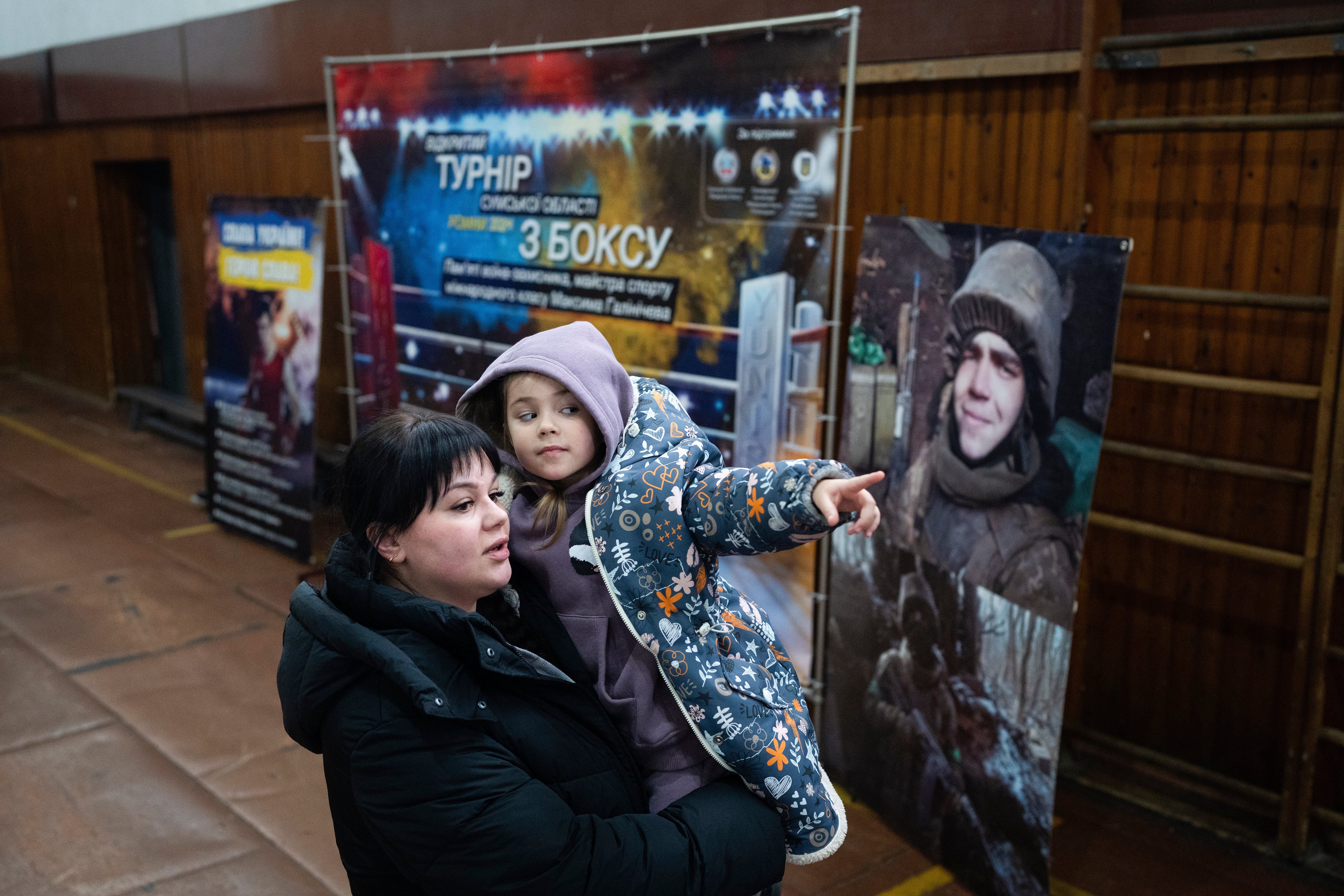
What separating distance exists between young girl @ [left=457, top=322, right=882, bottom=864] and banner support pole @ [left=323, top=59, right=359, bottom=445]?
461 cm

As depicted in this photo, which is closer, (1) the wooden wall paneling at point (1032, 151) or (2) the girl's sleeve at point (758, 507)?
(2) the girl's sleeve at point (758, 507)

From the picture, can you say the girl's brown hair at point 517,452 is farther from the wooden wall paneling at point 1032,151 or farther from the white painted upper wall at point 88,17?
the white painted upper wall at point 88,17

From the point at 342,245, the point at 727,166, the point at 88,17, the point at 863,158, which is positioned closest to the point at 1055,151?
the point at 863,158

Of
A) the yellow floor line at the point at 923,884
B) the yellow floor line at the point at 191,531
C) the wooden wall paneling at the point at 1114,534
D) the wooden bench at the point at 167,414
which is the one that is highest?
the wooden wall paneling at the point at 1114,534

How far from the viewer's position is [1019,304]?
323 centimetres

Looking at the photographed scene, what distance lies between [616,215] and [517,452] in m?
3.07

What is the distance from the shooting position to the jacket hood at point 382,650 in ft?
4.92

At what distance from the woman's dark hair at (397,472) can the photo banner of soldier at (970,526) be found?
206 cm

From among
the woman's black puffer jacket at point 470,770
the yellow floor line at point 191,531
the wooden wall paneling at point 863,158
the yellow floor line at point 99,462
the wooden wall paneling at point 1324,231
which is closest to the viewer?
the woman's black puffer jacket at point 470,770

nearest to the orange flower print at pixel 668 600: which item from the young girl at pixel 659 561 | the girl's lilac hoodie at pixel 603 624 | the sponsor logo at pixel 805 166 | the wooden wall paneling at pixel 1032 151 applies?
the young girl at pixel 659 561

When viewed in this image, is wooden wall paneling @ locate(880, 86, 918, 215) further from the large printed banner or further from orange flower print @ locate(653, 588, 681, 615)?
orange flower print @ locate(653, 588, 681, 615)

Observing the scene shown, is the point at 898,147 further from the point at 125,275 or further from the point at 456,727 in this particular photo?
the point at 125,275

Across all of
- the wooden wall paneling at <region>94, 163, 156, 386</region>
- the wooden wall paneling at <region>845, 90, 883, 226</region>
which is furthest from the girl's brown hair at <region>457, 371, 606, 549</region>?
the wooden wall paneling at <region>94, 163, 156, 386</region>

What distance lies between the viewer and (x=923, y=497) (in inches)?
141
